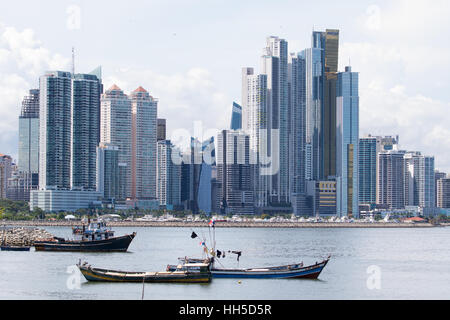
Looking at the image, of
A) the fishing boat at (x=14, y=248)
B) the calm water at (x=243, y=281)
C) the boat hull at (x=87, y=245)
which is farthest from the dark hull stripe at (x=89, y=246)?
the calm water at (x=243, y=281)

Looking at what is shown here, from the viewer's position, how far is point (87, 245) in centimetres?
8850

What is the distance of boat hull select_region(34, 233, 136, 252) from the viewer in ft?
291

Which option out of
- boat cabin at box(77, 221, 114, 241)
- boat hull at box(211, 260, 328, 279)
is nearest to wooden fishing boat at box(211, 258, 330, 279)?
boat hull at box(211, 260, 328, 279)

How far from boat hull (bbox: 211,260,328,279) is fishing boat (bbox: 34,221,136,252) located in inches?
1265

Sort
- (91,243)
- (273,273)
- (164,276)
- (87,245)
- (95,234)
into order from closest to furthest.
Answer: (164,276) → (273,273) → (91,243) → (87,245) → (95,234)

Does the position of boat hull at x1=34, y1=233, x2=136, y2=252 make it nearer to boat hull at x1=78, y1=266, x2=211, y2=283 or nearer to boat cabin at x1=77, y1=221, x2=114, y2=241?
boat cabin at x1=77, y1=221, x2=114, y2=241

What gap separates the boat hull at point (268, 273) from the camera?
59.3 metres

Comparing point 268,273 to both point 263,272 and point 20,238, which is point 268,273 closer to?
point 263,272

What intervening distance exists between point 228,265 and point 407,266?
17832 millimetres

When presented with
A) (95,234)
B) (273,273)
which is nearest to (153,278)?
(273,273)

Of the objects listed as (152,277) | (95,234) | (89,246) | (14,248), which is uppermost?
(95,234)

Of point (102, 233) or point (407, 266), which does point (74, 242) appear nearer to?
point (102, 233)

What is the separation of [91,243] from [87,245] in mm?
564
